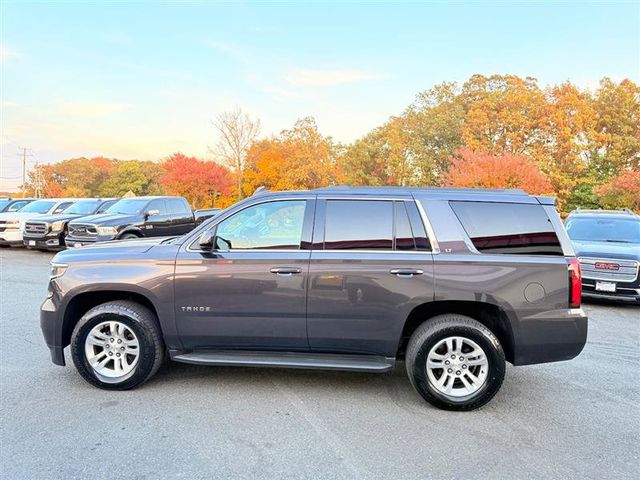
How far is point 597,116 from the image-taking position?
36719 mm

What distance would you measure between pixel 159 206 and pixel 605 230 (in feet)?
39.1

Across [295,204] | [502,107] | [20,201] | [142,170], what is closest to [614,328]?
[295,204]

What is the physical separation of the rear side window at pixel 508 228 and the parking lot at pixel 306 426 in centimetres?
143

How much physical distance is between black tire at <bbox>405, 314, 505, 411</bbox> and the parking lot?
4.4 inches

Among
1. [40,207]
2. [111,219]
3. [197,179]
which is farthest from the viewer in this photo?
[197,179]

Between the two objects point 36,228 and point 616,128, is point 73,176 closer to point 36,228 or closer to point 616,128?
point 36,228

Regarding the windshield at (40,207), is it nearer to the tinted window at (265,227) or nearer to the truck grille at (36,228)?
the truck grille at (36,228)

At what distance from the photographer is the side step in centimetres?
380

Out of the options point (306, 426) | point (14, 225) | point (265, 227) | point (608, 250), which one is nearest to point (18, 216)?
point (14, 225)

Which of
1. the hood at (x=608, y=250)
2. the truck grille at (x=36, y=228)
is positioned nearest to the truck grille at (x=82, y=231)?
the truck grille at (x=36, y=228)

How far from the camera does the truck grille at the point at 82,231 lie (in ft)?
38.5

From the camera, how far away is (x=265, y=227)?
13.5 ft

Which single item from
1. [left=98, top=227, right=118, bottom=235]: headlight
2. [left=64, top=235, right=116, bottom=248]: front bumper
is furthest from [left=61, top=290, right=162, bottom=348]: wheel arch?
[left=98, top=227, right=118, bottom=235]: headlight

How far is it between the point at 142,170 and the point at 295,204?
2481 inches
